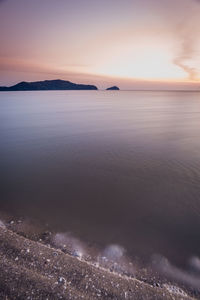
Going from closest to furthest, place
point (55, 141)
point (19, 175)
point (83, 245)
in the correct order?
point (83, 245) → point (19, 175) → point (55, 141)

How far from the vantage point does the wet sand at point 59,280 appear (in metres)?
2.92

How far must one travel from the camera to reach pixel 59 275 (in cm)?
327

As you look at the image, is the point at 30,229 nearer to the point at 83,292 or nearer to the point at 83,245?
the point at 83,245

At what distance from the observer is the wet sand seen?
115 inches

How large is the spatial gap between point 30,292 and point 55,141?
11622 millimetres

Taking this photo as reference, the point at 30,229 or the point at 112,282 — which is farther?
the point at 30,229

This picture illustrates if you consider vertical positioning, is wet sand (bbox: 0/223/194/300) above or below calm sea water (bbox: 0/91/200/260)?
above

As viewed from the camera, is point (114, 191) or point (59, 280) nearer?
point (59, 280)

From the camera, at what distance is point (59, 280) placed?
316 centimetres

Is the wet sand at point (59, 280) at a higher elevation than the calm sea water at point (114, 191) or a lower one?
higher

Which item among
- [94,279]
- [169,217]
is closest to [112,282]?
[94,279]

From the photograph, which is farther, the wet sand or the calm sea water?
the calm sea water

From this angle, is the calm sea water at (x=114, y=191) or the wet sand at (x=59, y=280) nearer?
the wet sand at (x=59, y=280)

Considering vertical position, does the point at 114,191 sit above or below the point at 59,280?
below
